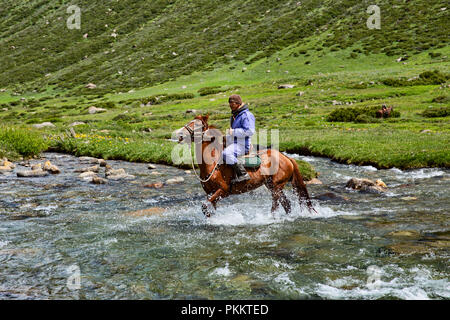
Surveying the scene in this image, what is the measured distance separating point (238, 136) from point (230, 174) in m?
1.18

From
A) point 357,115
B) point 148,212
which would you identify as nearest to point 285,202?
point 148,212

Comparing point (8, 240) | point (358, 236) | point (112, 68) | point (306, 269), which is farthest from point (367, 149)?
point (112, 68)

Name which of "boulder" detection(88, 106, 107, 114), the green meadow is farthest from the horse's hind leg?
"boulder" detection(88, 106, 107, 114)

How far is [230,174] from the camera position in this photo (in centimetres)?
1153

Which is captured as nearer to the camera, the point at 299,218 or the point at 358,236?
the point at 358,236

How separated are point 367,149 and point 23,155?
20.8 m

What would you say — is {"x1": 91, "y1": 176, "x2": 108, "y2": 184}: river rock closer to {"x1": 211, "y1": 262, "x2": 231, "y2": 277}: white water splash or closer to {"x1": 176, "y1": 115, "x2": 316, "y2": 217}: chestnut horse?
{"x1": 176, "y1": 115, "x2": 316, "y2": 217}: chestnut horse

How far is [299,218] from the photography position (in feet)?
38.3

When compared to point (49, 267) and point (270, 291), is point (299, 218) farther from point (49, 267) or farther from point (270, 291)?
point (49, 267)

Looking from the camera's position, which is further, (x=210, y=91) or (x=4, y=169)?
(x=210, y=91)

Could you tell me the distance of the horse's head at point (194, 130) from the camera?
10430 millimetres

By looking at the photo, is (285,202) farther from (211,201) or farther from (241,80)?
(241,80)

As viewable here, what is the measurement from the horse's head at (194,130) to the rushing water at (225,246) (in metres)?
2.42
